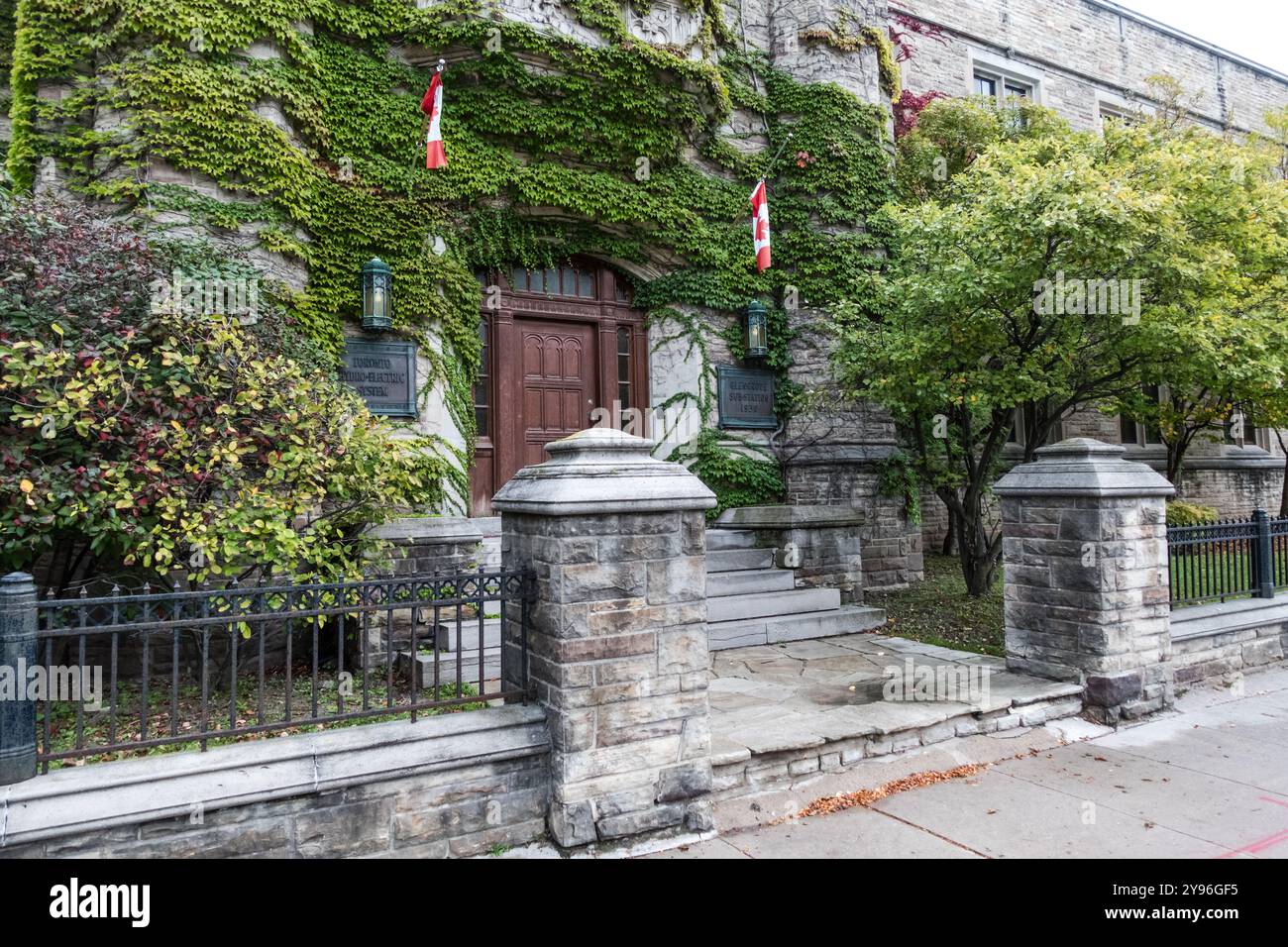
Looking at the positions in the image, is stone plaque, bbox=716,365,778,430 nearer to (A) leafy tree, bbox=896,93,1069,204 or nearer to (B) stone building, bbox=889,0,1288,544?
(A) leafy tree, bbox=896,93,1069,204

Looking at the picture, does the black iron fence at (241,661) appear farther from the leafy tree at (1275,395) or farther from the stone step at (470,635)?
the leafy tree at (1275,395)

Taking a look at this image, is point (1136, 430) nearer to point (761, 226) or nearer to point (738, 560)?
Answer: point (761, 226)

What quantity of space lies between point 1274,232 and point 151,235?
1178cm

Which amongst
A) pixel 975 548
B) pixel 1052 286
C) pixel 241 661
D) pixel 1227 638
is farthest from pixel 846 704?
pixel 975 548

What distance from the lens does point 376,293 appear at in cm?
797

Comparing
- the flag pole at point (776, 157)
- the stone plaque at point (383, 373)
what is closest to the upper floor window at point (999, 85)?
the flag pole at point (776, 157)

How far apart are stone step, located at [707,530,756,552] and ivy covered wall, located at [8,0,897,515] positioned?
4.17 feet

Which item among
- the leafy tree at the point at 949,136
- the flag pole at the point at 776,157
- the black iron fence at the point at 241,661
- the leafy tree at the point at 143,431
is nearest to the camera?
the black iron fence at the point at 241,661

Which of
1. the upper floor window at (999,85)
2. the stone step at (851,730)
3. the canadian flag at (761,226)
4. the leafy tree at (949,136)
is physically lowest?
the stone step at (851,730)

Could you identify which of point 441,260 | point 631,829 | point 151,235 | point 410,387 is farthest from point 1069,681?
point 151,235

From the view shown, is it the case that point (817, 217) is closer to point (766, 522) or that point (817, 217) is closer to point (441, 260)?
point (766, 522)

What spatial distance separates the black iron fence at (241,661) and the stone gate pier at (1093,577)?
4.05 metres

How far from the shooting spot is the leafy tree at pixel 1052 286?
725cm
